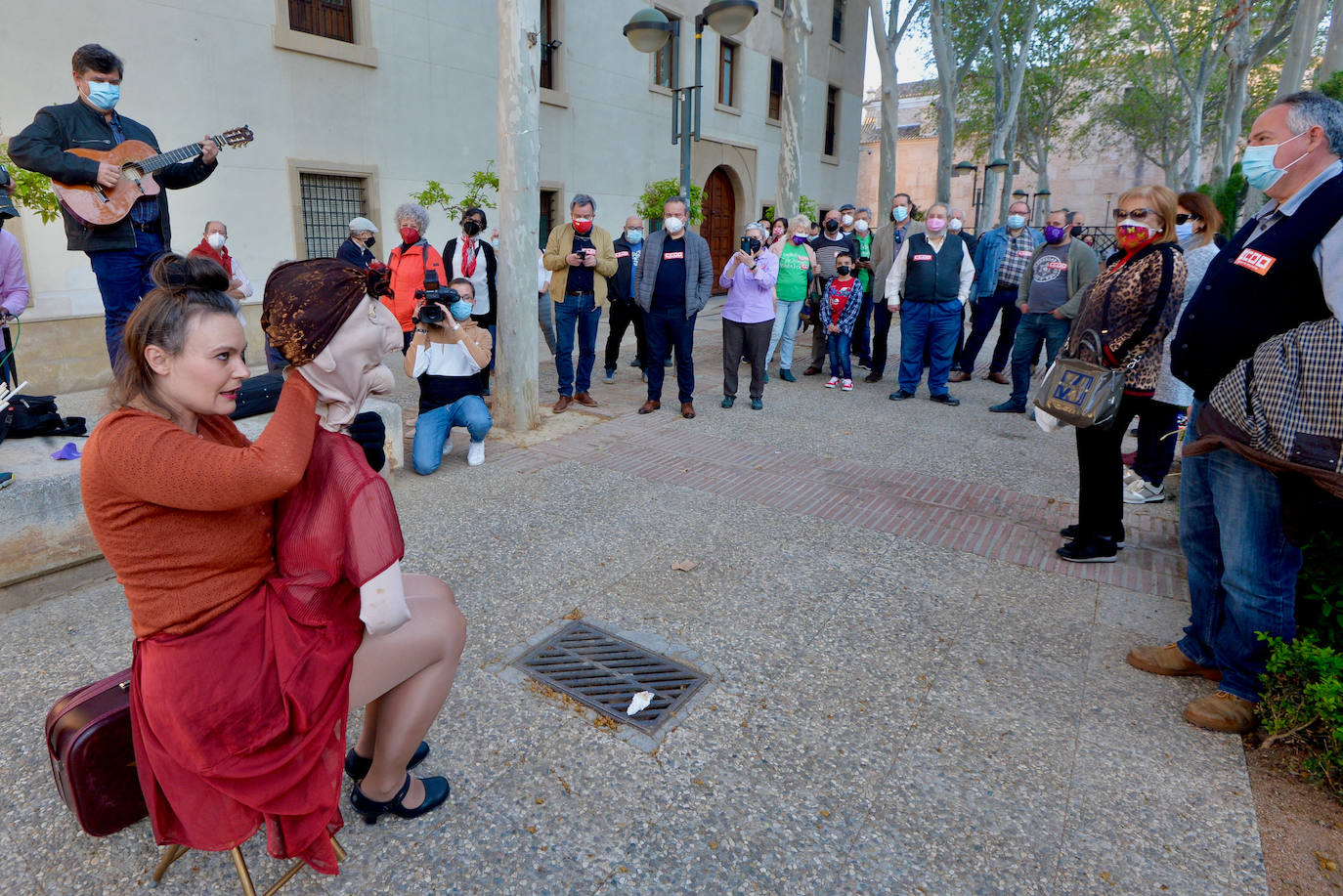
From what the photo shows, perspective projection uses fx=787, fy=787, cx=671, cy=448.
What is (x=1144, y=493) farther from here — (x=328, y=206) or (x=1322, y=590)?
(x=328, y=206)

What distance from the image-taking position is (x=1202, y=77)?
22250 millimetres

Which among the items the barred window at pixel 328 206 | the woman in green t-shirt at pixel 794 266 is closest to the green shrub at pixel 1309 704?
the woman in green t-shirt at pixel 794 266

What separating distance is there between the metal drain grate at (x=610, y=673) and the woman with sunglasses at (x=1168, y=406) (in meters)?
3.52

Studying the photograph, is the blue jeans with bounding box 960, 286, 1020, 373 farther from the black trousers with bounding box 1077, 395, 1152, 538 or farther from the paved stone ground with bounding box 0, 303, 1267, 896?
the black trousers with bounding box 1077, 395, 1152, 538

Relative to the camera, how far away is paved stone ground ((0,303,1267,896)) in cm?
226

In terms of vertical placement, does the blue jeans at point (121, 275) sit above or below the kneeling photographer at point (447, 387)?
above

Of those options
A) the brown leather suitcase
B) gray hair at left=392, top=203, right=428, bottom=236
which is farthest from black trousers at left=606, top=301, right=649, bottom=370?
the brown leather suitcase

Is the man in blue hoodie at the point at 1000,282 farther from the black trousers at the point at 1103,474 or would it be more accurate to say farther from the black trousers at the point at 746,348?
the black trousers at the point at 1103,474

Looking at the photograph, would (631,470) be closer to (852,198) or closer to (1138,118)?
(852,198)

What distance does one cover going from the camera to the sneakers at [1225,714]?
113 inches

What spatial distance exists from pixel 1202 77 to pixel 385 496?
27832mm

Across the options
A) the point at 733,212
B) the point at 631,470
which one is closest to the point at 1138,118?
the point at 733,212

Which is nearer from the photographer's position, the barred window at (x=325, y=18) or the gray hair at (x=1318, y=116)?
the gray hair at (x=1318, y=116)

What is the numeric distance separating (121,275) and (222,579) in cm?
376
